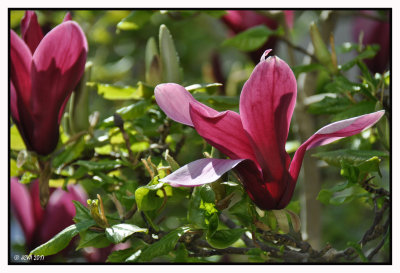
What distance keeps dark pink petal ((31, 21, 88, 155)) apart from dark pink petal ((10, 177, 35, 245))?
0.15 metres

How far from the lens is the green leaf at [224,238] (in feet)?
2.56

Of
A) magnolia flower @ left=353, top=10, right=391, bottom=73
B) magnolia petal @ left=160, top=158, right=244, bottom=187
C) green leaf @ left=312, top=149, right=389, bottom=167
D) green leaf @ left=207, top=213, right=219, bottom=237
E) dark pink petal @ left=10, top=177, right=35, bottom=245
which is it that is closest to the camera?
magnolia petal @ left=160, top=158, right=244, bottom=187

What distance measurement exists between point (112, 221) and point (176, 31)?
5.04 ft

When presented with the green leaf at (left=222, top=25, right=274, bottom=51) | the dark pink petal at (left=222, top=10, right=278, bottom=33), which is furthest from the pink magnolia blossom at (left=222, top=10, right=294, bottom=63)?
the green leaf at (left=222, top=25, right=274, bottom=51)

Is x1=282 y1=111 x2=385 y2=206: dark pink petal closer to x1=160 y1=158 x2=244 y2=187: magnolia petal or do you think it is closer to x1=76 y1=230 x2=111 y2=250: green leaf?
x1=160 y1=158 x2=244 y2=187: magnolia petal

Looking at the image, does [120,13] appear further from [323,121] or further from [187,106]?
[187,106]

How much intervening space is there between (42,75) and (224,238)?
0.40 metres

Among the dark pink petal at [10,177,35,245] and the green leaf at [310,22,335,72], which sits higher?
the green leaf at [310,22,335,72]

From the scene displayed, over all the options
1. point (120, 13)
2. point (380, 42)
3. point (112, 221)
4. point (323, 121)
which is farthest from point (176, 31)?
point (112, 221)

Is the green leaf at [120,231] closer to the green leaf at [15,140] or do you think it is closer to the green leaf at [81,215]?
the green leaf at [81,215]

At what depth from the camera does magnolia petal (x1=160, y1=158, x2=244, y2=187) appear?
66 cm

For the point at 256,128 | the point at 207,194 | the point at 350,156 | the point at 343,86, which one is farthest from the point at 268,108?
the point at 343,86

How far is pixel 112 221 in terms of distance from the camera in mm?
843

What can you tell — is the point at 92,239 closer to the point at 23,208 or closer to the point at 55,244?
the point at 55,244
